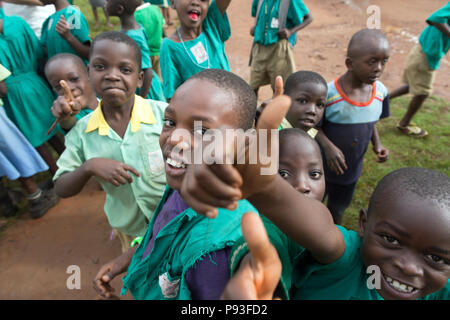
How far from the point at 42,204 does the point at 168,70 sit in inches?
76.5

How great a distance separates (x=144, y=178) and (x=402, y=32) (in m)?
7.95

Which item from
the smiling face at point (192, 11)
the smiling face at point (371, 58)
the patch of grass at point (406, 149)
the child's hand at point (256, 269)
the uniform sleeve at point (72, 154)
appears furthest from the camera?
the patch of grass at point (406, 149)

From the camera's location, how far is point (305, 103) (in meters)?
1.97

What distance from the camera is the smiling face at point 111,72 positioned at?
170 centimetres

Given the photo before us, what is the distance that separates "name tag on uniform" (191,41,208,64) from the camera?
7.84 feet

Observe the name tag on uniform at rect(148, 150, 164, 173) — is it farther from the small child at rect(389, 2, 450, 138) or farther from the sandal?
the sandal

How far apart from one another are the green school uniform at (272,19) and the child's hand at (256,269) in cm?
336

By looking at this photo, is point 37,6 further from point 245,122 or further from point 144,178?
point 245,122

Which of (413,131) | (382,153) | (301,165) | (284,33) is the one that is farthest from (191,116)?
(413,131)

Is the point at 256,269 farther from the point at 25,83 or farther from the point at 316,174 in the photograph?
the point at 25,83

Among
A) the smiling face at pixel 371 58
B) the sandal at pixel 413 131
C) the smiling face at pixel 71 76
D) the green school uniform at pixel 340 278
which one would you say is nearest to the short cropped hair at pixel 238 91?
the green school uniform at pixel 340 278

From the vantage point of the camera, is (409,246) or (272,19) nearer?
(409,246)

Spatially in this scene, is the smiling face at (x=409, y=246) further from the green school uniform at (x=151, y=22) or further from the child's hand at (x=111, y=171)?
the green school uniform at (x=151, y=22)

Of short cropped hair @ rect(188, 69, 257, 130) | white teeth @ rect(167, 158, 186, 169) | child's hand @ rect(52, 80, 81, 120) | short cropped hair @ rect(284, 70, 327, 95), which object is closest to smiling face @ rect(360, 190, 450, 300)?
short cropped hair @ rect(188, 69, 257, 130)
